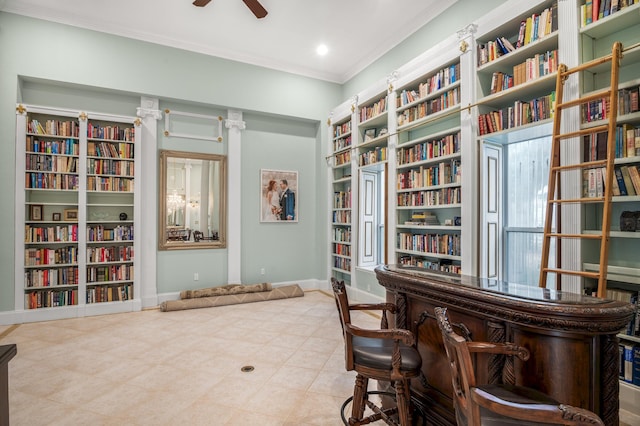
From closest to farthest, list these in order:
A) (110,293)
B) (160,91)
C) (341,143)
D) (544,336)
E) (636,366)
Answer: (544,336), (636,366), (110,293), (160,91), (341,143)

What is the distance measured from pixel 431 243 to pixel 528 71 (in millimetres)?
2111

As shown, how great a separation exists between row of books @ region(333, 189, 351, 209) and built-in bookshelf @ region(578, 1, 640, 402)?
11.7 ft

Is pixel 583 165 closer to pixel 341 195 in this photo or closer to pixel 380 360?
pixel 380 360

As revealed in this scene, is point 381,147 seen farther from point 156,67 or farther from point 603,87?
point 156,67

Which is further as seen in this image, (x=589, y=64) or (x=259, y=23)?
(x=259, y=23)

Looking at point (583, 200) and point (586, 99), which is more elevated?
point (586, 99)

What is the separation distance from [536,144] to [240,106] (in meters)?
4.43

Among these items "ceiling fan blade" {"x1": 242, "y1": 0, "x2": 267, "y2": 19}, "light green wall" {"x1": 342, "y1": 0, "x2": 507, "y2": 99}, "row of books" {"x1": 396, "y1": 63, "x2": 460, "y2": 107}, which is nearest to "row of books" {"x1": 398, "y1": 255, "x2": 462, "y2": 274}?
"row of books" {"x1": 396, "y1": 63, "x2": 460, "y2": 107}

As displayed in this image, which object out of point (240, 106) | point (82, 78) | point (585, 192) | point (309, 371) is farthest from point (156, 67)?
point (585, 192)

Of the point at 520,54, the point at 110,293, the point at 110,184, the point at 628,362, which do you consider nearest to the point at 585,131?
the point at 520,54

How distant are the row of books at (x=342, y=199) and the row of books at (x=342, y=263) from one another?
95 centimetres

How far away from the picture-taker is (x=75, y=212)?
4.72 meters

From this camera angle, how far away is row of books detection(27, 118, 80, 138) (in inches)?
177

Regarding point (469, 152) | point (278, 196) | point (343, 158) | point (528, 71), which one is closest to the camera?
point (528, 71)
